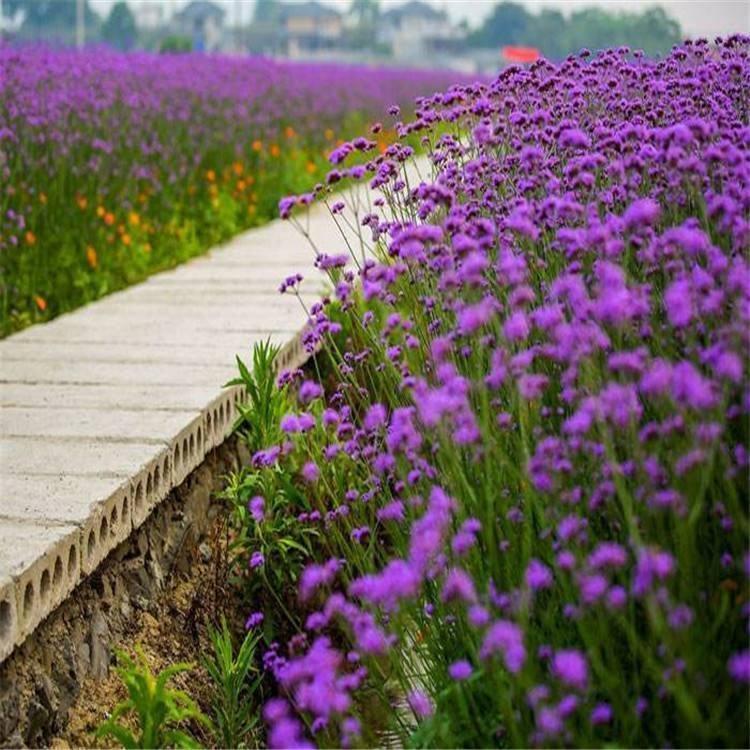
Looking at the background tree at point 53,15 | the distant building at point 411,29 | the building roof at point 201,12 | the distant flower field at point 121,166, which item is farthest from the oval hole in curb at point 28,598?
the building roof at point 201,12

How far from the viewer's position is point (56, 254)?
5.98m

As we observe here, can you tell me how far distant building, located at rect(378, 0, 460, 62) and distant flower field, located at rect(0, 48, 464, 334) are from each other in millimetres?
56849

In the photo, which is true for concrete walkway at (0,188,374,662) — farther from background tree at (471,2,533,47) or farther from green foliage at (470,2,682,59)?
background tree at (471,2,533,47)

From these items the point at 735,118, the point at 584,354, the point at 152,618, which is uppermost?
the point at 735,118

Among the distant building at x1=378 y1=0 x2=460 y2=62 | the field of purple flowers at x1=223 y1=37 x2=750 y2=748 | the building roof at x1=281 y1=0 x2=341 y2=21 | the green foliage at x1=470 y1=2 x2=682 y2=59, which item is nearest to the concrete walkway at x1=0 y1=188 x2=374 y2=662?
the field of purple flowers at x1=223 y1=37 x2=750 y2=748

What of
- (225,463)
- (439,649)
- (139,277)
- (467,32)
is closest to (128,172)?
(139,277)

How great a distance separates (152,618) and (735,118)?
180 centimetres

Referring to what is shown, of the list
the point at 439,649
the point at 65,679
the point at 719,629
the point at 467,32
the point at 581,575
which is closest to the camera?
the point at 581,575

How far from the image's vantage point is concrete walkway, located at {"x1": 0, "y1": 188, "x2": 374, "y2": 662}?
267 cm

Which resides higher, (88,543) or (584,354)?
(584,354)

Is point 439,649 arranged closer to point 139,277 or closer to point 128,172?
point 139,277

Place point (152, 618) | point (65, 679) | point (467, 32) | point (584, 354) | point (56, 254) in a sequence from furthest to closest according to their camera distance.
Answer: point (467, 32) < point (56, 254) < point (152, 618) < point (65, 679) < point (584, 354)

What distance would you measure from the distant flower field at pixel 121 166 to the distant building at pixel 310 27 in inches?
2559

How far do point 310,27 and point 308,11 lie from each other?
2551 millimetres
